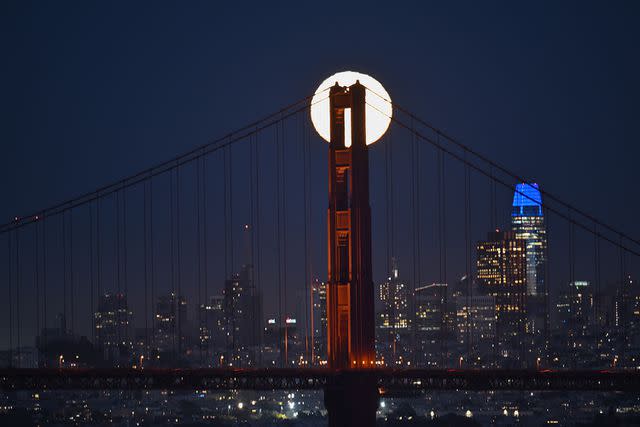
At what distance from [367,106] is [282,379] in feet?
38.2

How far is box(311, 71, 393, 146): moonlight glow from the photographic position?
225 ft

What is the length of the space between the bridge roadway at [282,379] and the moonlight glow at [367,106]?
983 cm

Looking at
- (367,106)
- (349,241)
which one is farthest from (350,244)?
(367,106)

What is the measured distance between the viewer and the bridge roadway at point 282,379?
67.1m

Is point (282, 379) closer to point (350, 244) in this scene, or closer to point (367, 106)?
point (350, 244)

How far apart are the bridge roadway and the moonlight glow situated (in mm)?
9826

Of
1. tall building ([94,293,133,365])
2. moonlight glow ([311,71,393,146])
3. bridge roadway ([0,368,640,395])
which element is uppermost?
moonlight glow ([311,71,393,146])

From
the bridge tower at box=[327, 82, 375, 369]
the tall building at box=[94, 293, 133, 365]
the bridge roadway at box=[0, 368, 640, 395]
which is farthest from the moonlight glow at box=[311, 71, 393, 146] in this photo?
the tall building at box=[94, 293, 133, 365]

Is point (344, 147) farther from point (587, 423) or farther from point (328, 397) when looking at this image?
point (587, 423)

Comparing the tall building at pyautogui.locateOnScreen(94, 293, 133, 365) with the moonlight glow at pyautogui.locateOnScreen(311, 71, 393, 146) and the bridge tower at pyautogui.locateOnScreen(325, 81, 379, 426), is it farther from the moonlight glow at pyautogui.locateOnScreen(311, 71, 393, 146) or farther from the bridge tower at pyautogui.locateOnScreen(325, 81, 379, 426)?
the bridge tower at pyautogui.locateOnScreen(325, 81, 379, 426)

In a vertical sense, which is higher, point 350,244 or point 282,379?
point 350,244

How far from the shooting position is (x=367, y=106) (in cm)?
6888

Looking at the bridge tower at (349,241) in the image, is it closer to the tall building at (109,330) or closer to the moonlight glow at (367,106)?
the moonlight glow at (367,106)

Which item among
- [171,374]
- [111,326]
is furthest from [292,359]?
[171,374]
